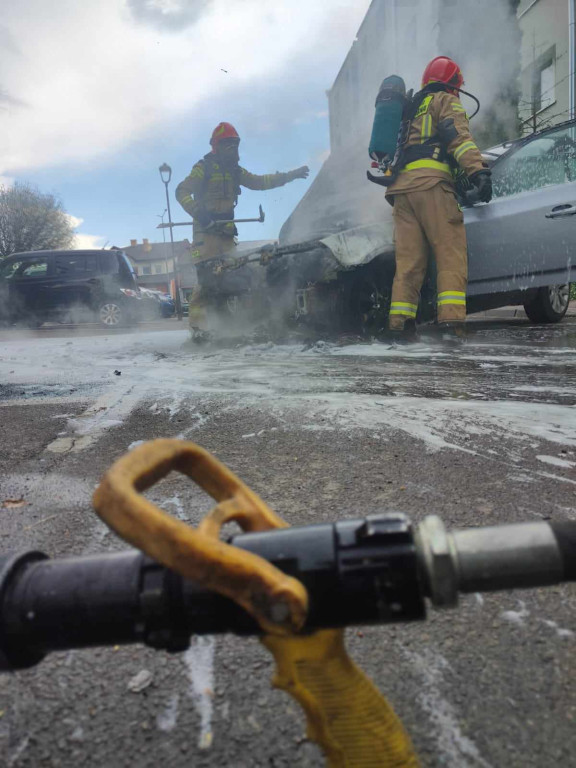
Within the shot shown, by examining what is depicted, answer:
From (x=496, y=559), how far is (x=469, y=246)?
507cm

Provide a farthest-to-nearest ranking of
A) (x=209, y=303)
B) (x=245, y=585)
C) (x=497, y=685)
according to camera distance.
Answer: (x=209, y=303)
(x=497, y=685)
(x=245, y=585)

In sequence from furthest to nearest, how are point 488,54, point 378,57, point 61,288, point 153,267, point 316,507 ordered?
point 153,267
point 378,57
point 61,288
point 488,54
point 316,507

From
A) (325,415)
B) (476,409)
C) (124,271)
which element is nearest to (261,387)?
(325,415)

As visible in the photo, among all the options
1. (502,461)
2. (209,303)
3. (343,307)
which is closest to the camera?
(502,461)

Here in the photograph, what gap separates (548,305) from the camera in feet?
22.7

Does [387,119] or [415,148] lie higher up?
[387,119]

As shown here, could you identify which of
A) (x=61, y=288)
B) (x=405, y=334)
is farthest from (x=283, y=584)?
(x=61, y=288)

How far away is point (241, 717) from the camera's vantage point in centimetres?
89

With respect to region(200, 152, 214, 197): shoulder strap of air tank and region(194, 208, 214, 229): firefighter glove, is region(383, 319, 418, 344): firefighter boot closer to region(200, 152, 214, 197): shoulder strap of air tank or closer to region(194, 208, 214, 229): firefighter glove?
region(194, 208, 214, 229): firefighter glove

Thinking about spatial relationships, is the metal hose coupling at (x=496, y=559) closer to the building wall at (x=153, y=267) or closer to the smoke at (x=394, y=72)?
the smoke at (x=394, y=72)

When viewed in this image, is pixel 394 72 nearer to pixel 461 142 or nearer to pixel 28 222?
pixel 461 142

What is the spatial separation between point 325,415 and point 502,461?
0.98m

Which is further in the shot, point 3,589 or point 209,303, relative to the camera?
point 209,303

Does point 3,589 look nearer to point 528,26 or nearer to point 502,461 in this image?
point 502,461
